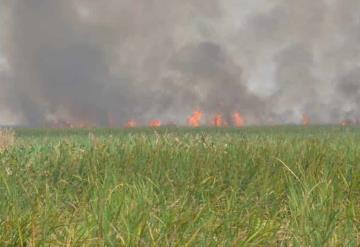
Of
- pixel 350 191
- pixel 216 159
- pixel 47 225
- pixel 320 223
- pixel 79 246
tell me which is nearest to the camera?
pixel 79 246

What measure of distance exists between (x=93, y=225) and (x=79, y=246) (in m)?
0.60

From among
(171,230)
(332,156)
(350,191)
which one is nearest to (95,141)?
(332,156)

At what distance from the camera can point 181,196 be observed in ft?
28.2

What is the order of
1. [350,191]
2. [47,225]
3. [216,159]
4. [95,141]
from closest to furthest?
1. [47,225]
2. [350,191]
3. [216,159]
4. [95,141]

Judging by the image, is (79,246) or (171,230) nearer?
(79,246)

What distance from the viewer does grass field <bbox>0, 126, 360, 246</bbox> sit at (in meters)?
6.86

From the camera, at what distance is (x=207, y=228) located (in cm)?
709

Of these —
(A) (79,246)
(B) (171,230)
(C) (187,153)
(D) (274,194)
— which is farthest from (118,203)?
(C) (187,153)

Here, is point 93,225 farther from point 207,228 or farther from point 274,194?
point 274,194

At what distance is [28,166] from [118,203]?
17.1ft

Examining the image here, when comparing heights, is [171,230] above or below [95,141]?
below

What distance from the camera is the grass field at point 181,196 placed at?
22.5ft

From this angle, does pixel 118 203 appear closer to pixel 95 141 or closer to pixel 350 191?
pixel 350 191

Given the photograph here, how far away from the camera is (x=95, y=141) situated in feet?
46.8
